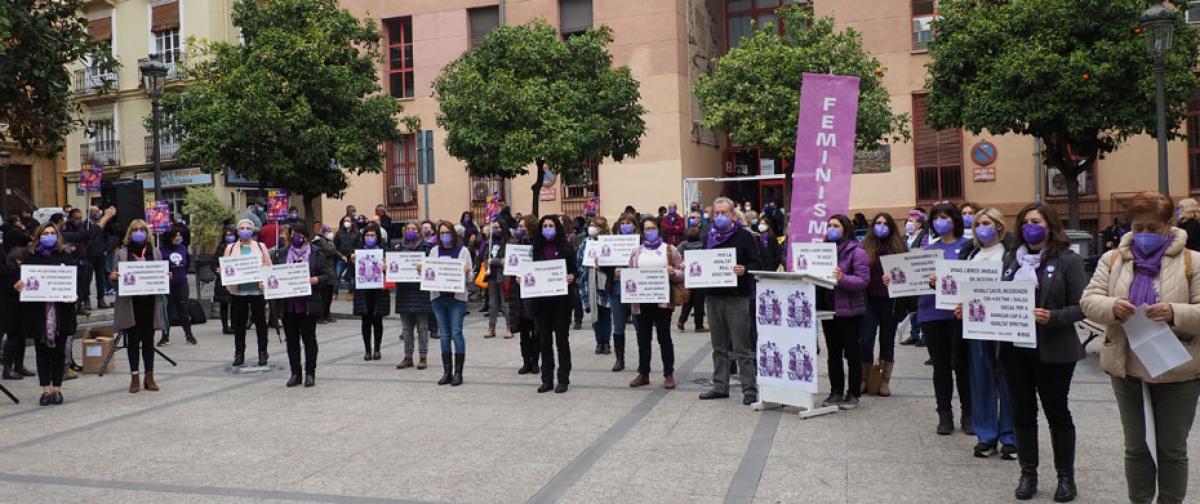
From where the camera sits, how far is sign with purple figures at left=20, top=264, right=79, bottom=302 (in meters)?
9.93

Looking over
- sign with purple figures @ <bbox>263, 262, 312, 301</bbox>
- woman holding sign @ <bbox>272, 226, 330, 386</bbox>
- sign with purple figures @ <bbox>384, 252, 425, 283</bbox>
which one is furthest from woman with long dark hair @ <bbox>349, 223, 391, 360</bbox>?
sign with purple figures @ <bbox>263, 262, 312, 301</bbox>

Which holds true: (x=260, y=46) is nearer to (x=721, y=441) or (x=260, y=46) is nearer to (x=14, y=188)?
(x=721, y=441)

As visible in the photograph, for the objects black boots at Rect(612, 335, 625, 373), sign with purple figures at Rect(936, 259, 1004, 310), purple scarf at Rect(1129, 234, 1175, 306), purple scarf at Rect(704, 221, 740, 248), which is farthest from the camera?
black boots at Rect(612, 335, 625, 373)

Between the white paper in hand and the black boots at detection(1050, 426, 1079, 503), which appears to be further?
the black boots at detection(1050, 426, 1079, 503)

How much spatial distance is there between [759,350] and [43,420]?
6852mm

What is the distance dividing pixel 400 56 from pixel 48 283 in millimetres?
26516

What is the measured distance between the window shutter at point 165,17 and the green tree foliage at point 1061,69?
31770 mm

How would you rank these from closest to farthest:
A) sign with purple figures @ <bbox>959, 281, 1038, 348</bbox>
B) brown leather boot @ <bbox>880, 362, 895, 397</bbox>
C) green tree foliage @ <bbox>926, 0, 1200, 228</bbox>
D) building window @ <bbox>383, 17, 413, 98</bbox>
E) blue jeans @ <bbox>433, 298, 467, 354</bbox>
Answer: sign with purple figures @ <bbox>959, 281, 1038, 348</bbox> → brown leather boot @ <bbox>880, 362, 895, 397</bbox> → blue jeans @ <bbox>433, 298, 467, 354</bbox> → green tree foliage @ <bbox>926, 0, 1200, 228</bbox> → building window @ <bbox>383, 17, 413, 98</bbox>

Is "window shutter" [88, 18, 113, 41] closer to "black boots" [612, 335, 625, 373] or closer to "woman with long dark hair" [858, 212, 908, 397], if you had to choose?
"black boots" [612, 335, 625, 373]

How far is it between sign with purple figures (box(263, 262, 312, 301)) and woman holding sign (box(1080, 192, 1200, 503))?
811 centimetres

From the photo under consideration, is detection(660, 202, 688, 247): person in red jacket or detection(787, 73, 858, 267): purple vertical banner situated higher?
detection(787, 73, 858, 267): purple vertical banner

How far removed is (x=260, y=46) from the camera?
24.9 m

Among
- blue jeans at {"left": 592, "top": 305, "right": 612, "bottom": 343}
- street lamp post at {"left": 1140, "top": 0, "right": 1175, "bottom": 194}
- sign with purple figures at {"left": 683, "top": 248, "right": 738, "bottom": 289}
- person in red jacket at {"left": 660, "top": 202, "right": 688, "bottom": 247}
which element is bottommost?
blue jeans at {"left": 592, "top": 305, "right": 612, "bottom": 343}

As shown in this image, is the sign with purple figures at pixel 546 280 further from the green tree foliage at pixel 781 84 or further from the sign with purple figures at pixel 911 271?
the green tree foliage at pixel 781 84
